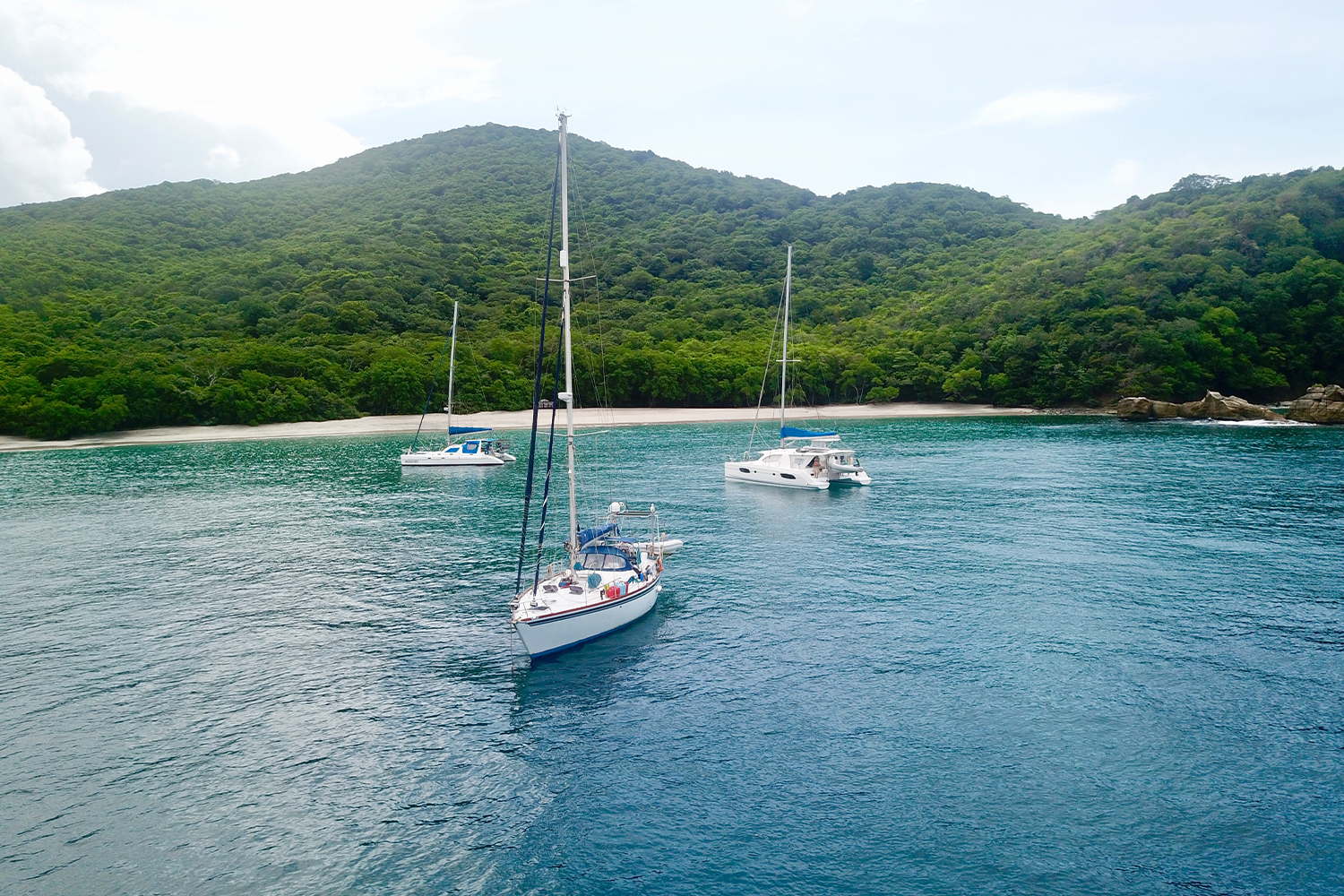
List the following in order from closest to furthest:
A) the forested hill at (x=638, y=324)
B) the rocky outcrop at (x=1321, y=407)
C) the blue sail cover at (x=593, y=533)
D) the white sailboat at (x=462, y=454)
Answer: the blue sail cover at (x=593, y=533) → the white sailboat at (x=462, y=454) → the rocky outcrop at (x=1321, y=407) → the forested hill at (x=638, y=324)

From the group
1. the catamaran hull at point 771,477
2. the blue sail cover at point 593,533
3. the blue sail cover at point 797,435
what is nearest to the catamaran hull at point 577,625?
the blue sail cover at point 593,533

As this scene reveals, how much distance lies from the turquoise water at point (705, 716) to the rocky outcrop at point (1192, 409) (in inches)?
2941

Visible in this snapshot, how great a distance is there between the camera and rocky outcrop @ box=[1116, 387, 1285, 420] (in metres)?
111

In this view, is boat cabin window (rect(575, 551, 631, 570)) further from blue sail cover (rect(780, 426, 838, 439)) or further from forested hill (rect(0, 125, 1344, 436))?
forested hill (rect(0, 125, 1344, 436))

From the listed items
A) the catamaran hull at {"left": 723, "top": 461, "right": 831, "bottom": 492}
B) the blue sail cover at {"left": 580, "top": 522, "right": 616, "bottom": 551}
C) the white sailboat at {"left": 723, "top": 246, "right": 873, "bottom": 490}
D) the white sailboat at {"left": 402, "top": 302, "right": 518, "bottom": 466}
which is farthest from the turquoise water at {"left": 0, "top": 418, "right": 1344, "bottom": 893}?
the white sailboat at {"left": 402, "top": 302, "right": 518, "bottom": 466}

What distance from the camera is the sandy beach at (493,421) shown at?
101 m

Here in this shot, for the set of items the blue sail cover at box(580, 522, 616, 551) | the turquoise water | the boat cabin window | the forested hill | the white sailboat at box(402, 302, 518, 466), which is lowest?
the turquoise water

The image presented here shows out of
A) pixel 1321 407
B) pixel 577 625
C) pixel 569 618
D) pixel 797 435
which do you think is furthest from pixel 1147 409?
pixel 569 618

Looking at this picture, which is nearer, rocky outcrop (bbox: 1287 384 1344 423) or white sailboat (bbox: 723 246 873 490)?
white sailboat (bbox: 723 246 873 490)

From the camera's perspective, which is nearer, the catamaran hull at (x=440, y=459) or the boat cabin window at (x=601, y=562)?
the boat cabin window at (x=601, y=562)

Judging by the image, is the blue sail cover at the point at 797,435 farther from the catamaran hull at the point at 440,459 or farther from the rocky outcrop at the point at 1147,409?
the rocky outcrop at the point at 1147,409

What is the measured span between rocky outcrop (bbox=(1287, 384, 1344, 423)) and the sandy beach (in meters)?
37.9

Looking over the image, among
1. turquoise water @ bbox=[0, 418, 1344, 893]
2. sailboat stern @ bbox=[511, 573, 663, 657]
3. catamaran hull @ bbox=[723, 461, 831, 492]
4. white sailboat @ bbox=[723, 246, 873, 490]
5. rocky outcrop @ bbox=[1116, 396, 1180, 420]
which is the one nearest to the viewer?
turquoise water @ bbox=[0, 418, 1344, 893]

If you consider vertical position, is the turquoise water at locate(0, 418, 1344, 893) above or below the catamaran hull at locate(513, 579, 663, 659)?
below
